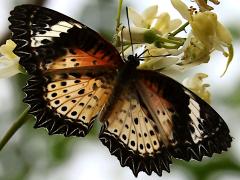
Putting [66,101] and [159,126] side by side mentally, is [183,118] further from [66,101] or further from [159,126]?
[66,101]

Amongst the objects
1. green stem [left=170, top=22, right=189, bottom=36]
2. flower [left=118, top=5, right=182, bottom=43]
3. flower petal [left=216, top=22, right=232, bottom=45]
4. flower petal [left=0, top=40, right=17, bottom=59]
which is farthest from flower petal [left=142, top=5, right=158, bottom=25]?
flower petal [left=0, top=40, right=17, bottom=59]

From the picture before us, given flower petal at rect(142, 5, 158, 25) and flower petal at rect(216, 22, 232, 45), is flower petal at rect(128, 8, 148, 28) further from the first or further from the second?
flower petal at rect(216, 22, 232, 45)

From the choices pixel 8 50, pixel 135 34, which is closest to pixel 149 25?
pixel 135 34

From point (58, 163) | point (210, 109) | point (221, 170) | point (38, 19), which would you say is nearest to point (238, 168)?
point (221, 170)

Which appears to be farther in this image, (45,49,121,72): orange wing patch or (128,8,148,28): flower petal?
(128,8,148,28): flower petal

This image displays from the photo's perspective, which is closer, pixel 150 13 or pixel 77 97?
pixel 77 97

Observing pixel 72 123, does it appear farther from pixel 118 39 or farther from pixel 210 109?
pixel 210 109
